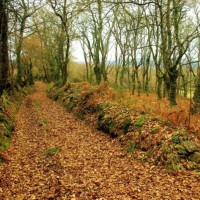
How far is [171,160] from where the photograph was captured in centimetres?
673

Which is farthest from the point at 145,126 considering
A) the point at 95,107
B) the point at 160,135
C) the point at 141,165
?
the point at 95,107

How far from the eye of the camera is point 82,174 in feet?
22.0

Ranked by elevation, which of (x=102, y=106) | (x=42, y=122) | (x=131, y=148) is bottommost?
(x=131, y=148)

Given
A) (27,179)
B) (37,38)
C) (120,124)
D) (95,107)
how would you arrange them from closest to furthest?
(27,179) → (120,124) → (95,107) → (37,38)

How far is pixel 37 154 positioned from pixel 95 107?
227 inches

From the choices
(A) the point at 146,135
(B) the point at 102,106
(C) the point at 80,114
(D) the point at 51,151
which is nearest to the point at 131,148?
(A) the point at 146,135

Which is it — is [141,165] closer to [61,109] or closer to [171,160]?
[171,160]

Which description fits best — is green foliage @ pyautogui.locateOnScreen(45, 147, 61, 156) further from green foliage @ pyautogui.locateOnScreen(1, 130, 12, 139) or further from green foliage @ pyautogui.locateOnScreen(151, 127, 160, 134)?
green foliage @ pyautogui.locateOnScreen(151, 127, 160, 134)

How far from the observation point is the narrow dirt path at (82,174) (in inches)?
221

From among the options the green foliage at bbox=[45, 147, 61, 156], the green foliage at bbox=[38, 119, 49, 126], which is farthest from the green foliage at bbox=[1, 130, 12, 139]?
the green foliage at bbox=[38, 119, 49, 126]

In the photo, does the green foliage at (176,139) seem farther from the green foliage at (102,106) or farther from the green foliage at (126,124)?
the green foliage at (102,106)

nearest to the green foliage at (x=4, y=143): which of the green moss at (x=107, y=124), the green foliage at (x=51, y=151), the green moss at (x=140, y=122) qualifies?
the green foliage at (x=51, y=151)

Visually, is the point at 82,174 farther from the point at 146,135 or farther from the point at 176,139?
the point at 176,139

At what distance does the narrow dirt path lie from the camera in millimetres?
5609
